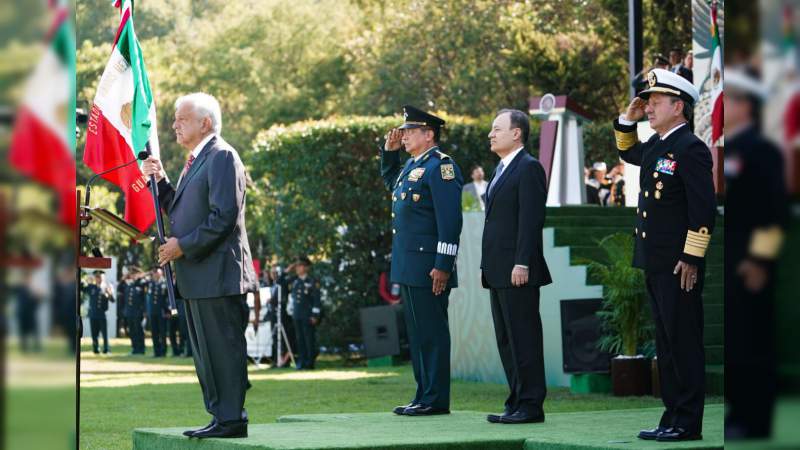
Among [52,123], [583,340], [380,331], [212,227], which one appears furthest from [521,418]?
[380,331]

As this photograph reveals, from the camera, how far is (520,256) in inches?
319

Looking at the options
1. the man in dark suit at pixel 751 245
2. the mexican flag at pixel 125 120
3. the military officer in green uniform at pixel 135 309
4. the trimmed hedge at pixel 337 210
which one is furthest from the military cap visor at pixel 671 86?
the military officer in green uniform at pixel 135 309

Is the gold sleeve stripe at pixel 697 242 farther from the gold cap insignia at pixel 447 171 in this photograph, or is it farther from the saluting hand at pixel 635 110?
the gold cap insignia at pixel 447 171

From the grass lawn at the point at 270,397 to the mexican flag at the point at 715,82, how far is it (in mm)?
4021

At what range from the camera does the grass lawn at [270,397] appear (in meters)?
11.8

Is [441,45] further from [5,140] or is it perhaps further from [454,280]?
[5,140]

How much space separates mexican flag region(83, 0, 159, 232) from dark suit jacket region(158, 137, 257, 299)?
1.42 m

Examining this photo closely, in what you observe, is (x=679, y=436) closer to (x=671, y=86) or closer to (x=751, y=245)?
(x=671, y=86)

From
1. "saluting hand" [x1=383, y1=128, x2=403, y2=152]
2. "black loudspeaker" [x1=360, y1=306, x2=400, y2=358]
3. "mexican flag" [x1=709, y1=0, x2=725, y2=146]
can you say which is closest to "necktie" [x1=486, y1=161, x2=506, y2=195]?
"saluting hand" [x1=383, y1=128, x2=403, y2=152]

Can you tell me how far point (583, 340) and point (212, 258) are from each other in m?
7.40

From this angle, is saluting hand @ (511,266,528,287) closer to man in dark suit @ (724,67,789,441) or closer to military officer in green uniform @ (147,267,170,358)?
man in dark suit @ (724,67,789,441)

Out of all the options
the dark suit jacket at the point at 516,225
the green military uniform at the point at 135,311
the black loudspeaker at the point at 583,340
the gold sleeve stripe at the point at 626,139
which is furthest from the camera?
the green military uniform at the point at 135,311

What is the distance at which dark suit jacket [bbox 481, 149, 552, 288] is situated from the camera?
8.13 metres

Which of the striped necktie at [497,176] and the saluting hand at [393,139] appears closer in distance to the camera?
the striped necktie at [497,176]
